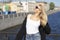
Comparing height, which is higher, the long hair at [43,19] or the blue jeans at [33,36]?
the long hair at [43,19]

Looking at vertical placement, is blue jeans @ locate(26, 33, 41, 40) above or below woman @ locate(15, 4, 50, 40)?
below

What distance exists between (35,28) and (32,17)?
0.05m

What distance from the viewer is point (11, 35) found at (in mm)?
1354

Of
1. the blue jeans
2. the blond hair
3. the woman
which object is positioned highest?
the blond hair

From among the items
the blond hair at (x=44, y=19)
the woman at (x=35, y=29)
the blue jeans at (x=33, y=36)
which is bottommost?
the blue jeans at (x=33, y=36)

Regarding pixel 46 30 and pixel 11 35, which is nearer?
pixel 46 30

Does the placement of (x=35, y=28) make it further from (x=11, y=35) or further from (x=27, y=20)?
(x=11, y=35)

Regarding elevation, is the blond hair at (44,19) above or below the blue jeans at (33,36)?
above

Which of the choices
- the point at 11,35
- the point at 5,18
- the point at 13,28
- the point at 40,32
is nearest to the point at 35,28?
the point at 40,32

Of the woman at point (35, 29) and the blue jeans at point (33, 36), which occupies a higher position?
the woman at point (35, 29)

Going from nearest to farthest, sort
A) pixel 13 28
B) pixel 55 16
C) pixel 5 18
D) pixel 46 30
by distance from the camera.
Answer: pixel 46 30
pixel 5 18
pixel 13 28
pixel 55 16

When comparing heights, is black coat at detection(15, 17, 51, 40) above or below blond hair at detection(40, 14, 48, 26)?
below

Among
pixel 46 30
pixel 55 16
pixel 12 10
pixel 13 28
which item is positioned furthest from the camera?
pixel 55 16

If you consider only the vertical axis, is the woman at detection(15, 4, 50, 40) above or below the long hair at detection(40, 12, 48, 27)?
below
